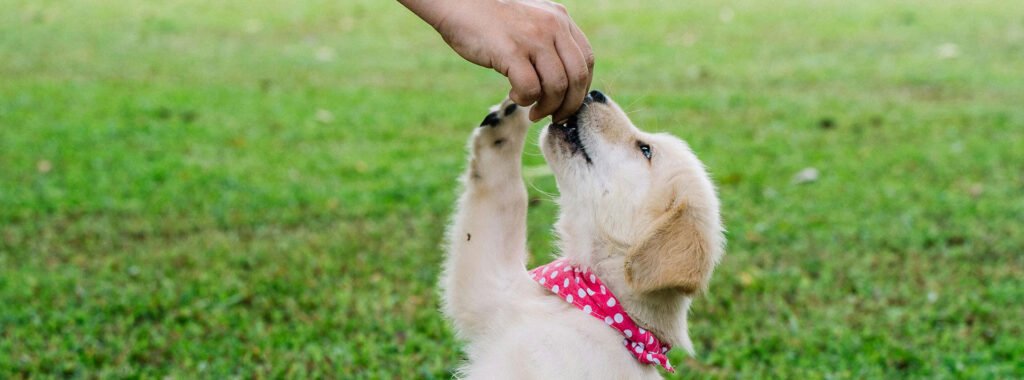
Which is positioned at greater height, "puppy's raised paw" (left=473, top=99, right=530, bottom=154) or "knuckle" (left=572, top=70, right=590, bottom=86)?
"knuckle" (left=572, top=70, right=590, bottom=86)

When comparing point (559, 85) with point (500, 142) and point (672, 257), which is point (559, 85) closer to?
point (672, 257)

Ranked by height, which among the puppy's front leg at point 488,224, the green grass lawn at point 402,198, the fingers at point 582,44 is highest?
the fingers at point 582,44

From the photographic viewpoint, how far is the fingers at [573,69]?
2.36 m

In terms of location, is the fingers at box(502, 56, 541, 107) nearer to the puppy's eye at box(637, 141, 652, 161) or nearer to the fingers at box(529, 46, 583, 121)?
the fingers at box(529, 46, 583, 121)

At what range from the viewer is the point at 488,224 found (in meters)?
3.30

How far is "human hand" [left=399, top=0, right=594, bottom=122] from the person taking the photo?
2357 mm

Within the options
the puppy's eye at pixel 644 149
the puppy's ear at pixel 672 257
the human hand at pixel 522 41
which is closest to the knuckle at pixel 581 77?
the human hand at pixel 522 41

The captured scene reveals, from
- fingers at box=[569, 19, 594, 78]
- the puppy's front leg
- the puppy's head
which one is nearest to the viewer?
fingers at box=[569, 19, 594, 78]

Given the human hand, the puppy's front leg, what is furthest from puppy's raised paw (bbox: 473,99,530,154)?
the human hand

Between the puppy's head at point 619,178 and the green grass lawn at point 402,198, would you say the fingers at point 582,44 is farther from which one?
the green grass lawn at point 402,198

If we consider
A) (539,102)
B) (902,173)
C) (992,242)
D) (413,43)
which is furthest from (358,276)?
(413,43)

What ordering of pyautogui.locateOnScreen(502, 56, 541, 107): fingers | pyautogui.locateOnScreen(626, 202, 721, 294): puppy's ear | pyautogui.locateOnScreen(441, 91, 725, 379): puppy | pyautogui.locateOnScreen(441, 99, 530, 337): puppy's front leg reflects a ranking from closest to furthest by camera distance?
pyautogui.locateOnScreen(502, 56, 541, 107): fingers → pyautogui.locateOnScreen(626, 202, 721, 294): puppy's ear → pyautogui.locateOnScreen(441, 91, 725, 379): puppy → pyautogui.locateOnScreen(441, 99, 530, 337): puppy's front leg

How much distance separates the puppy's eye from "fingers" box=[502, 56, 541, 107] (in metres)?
0.79

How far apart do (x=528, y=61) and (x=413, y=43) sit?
402 inches
